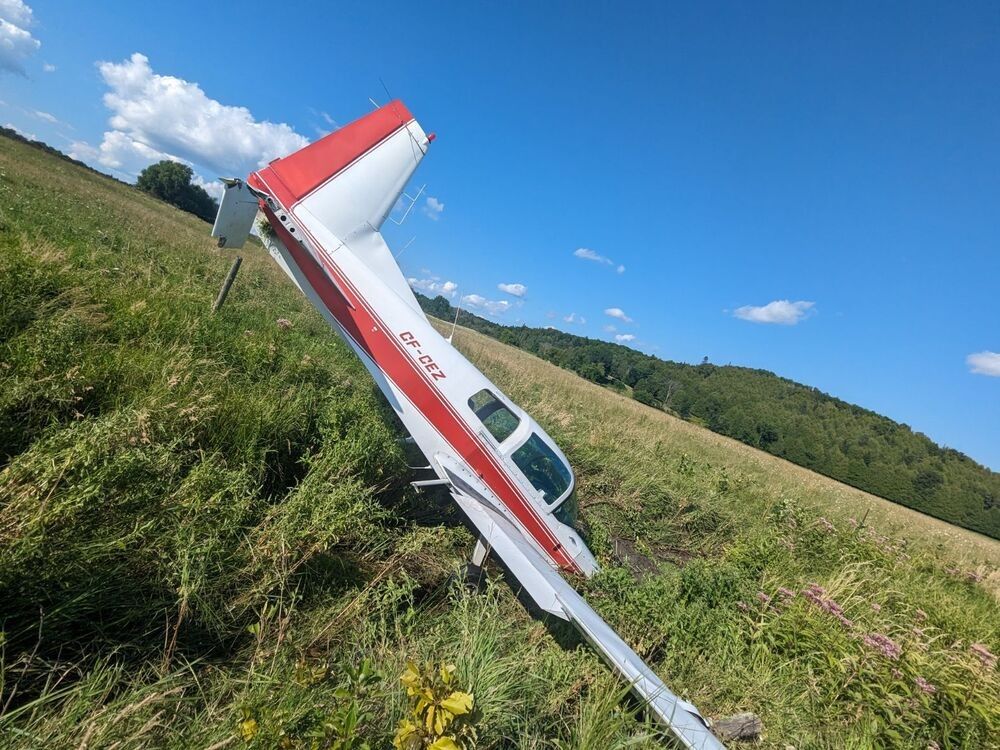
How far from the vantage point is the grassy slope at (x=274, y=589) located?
249cm

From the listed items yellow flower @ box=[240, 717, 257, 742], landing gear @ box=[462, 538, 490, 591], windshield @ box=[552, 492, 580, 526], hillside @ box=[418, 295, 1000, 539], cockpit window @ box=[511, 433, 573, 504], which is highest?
hillside @ box=[418, 295, 1000, 539]

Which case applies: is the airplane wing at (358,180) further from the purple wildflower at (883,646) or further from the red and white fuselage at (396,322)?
the purple wildflower at (883,646)

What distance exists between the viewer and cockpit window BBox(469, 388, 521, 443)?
6152 mm

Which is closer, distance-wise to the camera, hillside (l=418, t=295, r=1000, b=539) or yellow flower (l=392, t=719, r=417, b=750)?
yellow flower (l=392, t=719, r=417, b=750)

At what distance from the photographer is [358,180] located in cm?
734

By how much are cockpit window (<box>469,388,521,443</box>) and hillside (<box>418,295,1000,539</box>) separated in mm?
34932

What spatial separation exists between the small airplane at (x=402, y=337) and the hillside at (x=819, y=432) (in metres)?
34.7

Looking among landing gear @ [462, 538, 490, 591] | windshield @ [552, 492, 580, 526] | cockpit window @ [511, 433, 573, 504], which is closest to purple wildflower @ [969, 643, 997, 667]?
windshield @ [552, 492, 580, 526]

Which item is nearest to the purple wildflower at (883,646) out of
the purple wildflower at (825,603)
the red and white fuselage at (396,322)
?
the purple wildflower at (825,603)

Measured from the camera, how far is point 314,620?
351 centimetres

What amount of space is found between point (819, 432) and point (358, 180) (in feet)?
201

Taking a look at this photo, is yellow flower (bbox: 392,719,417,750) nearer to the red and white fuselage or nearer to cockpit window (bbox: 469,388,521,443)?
the red and white fuselage

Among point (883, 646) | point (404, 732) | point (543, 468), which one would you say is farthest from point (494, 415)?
point (883, 646)

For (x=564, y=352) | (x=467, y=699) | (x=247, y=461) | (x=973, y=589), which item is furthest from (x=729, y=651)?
(x=564, y=352)
